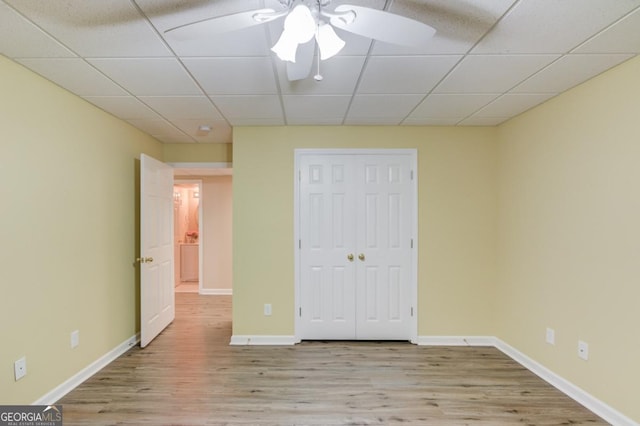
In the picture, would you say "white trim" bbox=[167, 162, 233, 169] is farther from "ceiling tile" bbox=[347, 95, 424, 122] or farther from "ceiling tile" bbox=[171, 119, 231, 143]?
"ceiling tile" bbox=[347, 95, 424, 122]

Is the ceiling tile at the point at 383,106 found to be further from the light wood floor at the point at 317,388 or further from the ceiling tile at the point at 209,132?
the light wood floor at the point at 317,388

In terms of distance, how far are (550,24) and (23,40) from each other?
280cm

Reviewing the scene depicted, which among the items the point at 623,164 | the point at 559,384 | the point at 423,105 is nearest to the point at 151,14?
the point at 423,105

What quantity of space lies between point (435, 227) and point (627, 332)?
1.69 metres

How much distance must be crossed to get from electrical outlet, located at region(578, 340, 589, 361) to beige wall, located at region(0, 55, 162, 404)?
3871mm

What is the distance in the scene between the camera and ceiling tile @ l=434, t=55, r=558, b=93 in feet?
6.51

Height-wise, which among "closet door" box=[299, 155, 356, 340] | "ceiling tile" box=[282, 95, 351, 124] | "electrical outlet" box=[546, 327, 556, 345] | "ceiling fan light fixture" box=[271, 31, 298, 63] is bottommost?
"electrical outlet" box=[546, 327, 556, 345]

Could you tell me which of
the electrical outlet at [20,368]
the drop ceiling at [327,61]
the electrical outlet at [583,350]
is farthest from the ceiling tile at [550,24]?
the electrical outlet at [20,368]

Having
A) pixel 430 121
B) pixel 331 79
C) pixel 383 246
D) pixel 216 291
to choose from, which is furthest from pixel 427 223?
pixel 216 291

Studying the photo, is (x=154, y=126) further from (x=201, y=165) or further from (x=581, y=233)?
(x=581, y=233)

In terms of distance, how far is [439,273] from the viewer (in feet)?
11.2

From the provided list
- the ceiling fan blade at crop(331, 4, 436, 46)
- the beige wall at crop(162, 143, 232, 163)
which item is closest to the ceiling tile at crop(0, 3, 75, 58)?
the ceiling fan blade at crop(331, 4, 436, 46)

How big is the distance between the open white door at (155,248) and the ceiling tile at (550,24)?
10.6ft

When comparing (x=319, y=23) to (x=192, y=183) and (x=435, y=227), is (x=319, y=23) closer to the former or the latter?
(x=435, y=227)
